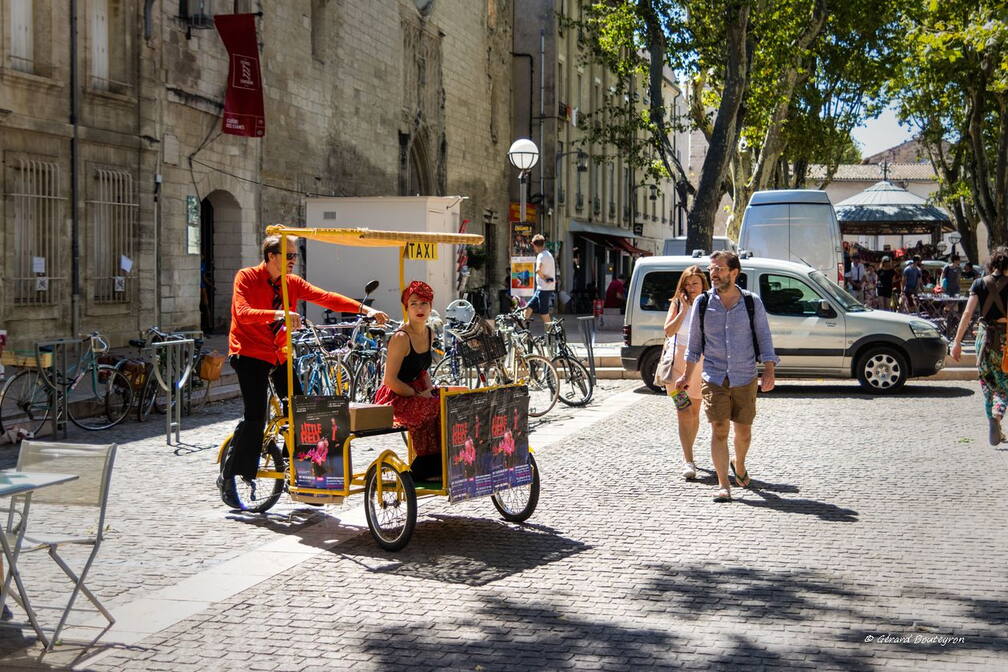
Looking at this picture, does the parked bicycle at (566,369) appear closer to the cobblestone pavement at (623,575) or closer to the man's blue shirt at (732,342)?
the cobblestone pavement at (623,575)

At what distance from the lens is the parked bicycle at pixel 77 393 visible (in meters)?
12.0

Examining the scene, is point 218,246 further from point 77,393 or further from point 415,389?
point 415,389

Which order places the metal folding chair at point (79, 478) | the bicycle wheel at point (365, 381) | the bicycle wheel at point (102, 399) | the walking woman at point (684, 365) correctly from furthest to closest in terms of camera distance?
the bicycle wheel at point (365, 381)
the bicycle wheel at point (102, 399)
the walking woman at point (684, 365)
the metal folding chair at point (79, 478)

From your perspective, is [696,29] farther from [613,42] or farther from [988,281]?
[988,281]

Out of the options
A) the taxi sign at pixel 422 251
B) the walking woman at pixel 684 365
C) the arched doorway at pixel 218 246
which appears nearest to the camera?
the taxi sign at pixel 422 251

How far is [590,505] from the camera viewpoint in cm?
859

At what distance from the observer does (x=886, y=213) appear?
32375 millimetres

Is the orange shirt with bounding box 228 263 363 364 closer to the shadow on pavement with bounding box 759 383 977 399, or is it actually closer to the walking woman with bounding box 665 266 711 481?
the walking woman with bounding box 665 266 711 481

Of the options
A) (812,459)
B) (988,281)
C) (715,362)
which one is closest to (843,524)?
(715,362)

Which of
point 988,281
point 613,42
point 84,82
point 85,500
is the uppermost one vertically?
point 613,42

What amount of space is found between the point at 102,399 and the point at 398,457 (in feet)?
22.3

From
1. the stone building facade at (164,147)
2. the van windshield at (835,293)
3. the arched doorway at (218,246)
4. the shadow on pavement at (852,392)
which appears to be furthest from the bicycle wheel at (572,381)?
the arched doorway at (218,246)

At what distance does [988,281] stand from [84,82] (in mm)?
13631

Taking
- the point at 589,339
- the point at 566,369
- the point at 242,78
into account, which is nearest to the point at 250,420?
the point at 566,369
